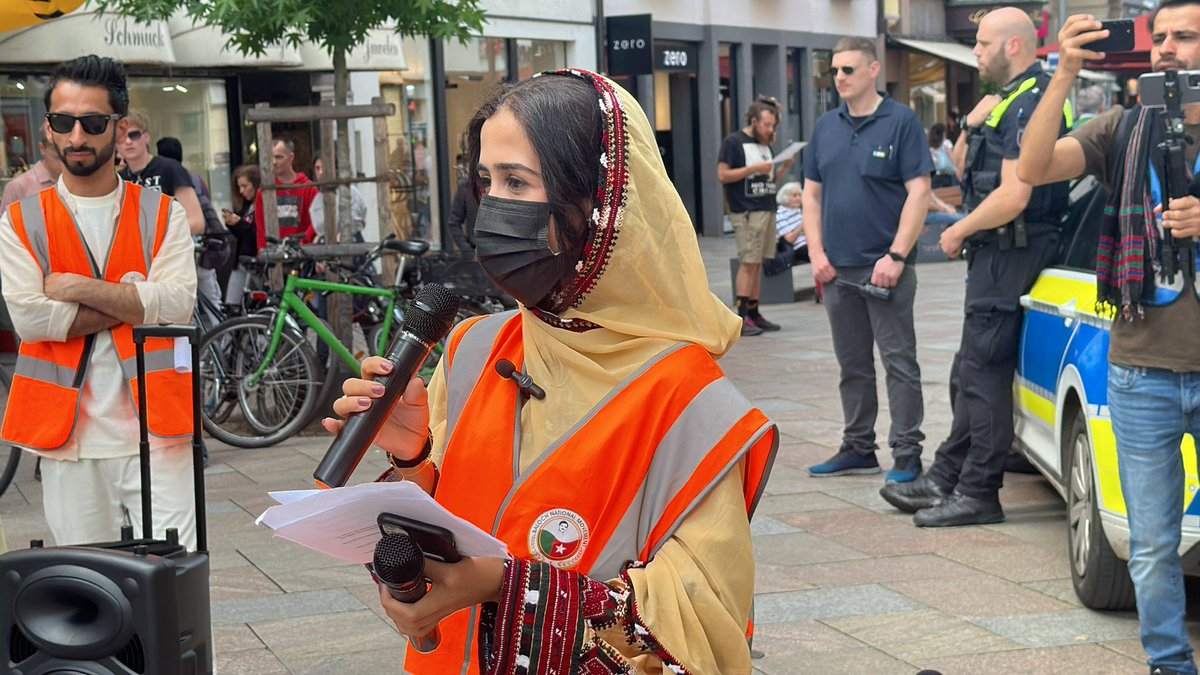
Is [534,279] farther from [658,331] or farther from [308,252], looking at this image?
[308,252]

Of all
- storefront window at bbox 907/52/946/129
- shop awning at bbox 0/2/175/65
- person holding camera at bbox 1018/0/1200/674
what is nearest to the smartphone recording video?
person holding camera at bbox 1018/0/1200/674

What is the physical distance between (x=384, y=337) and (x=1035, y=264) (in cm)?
492

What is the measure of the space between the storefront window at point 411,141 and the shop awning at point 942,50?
15402 mm

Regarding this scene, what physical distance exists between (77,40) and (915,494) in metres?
9.57

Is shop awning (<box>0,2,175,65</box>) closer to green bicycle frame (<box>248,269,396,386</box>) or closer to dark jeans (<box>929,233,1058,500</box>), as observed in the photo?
green bicycle frame (<box>248,269,396,386</box>)

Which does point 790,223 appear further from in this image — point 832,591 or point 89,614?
point 89,614

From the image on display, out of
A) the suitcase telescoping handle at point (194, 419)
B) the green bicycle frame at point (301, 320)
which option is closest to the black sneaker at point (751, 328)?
the green bicycle frame at point (301, 320)

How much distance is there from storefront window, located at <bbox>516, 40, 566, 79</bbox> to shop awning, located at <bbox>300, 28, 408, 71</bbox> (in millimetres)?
4767

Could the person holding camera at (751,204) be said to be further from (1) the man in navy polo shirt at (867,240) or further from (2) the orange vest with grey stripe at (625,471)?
(2) the orange vest with grey stripe at (625,471)

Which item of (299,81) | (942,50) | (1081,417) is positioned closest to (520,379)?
(1081,417)

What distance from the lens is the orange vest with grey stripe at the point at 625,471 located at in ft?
7.14

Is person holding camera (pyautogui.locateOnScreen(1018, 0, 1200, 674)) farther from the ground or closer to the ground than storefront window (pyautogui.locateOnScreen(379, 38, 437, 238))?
closer to the ground

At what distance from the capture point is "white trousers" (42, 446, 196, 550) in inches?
168

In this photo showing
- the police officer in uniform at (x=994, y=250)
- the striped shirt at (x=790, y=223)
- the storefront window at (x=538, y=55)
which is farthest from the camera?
the storefront window at (x=538, y=55)
